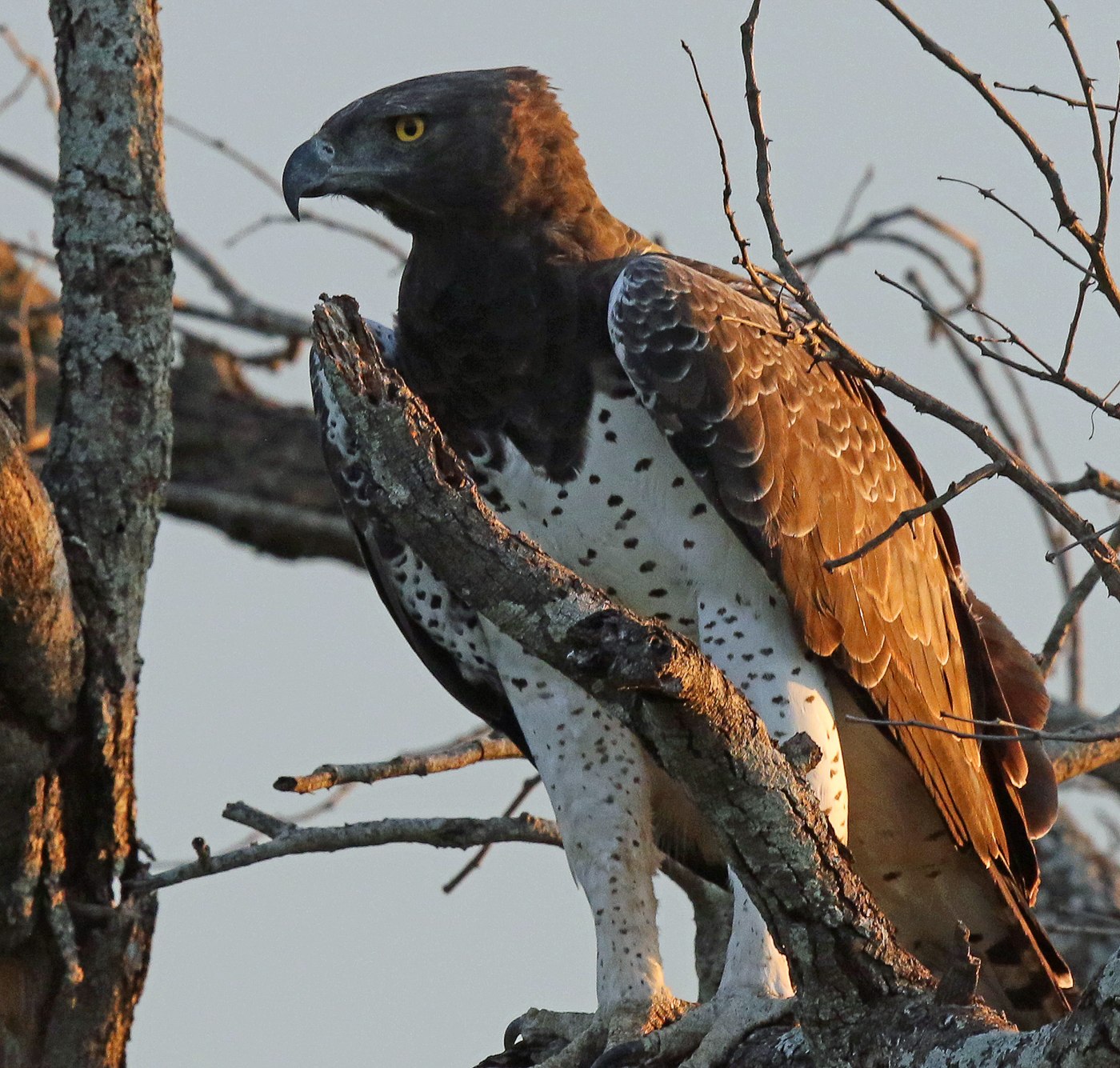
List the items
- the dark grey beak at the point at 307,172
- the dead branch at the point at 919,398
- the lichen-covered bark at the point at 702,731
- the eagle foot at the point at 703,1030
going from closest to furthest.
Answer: the lichen-covered bark at the point at 702,731, the dead branch at the point at 919,398, the eagle foot at the point at 703,1030, the dark grey beak at the point at 307,172

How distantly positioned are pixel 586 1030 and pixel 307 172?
2499mm

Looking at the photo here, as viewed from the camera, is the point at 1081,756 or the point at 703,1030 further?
the point at 1081,756

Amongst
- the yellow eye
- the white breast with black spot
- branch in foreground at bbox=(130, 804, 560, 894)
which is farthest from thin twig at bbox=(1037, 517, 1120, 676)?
the yellow eye

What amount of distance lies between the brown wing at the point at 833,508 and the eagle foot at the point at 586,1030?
0.98m

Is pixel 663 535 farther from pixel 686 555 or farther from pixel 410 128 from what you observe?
pixel 410 128

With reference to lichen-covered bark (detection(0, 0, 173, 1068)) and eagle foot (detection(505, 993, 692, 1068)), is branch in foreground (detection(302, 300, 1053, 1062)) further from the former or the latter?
lichen-covered bark (detection(0, 0, 173, 1068))

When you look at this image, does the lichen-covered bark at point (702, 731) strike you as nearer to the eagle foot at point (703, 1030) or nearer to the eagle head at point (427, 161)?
the eagle foot at point (703, 1030)

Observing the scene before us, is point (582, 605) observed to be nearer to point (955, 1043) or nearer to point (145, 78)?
point (955, 1043)

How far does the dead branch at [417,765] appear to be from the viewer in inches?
176

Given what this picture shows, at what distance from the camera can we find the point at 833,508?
4.88 m

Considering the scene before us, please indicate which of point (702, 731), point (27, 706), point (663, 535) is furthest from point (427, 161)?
point (702, 731)

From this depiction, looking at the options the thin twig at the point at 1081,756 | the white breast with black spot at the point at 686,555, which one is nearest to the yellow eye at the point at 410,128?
the white breast with black spot at the point at 686,555

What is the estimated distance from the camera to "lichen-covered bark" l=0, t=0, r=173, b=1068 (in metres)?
4.65

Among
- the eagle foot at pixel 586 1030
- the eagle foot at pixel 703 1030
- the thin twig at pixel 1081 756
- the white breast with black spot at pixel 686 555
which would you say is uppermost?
the white breast with black spot at pixel 686 555
